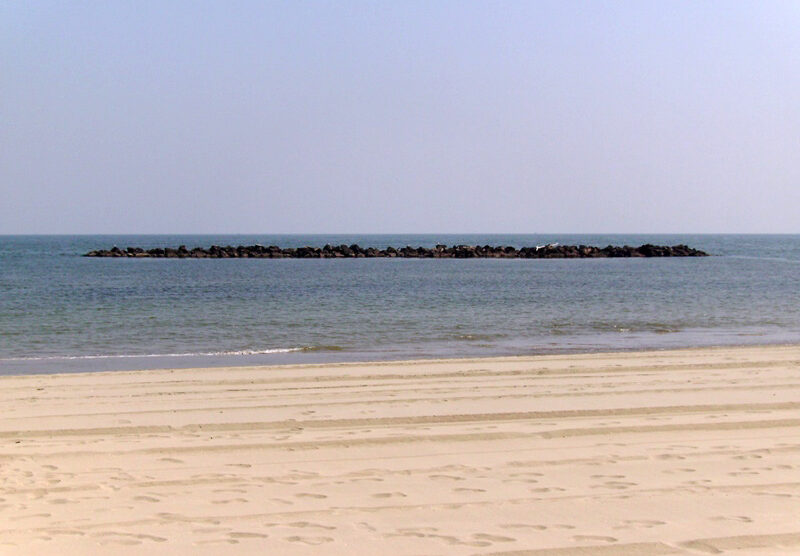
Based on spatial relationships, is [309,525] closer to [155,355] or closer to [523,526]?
[523,526]

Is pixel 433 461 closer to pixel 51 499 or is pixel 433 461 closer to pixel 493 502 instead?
pixel 493 502

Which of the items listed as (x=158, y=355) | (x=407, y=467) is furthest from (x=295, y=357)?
(x=407, y=467)

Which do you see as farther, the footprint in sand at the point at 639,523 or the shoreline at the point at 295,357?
the shoreline at the point at 295,357

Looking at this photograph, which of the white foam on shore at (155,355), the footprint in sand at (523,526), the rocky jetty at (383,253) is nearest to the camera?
the footprint in sand at (523,526)

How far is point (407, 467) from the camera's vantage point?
6.45m

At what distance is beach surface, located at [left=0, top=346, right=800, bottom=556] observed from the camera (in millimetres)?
4898

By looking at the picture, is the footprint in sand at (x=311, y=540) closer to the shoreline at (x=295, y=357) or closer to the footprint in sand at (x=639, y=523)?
the footprint in sand at (x=639, y=523)

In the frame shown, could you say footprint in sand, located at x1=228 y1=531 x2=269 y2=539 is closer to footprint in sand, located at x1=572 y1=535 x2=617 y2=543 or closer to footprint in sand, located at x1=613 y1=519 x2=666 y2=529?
footprint in sand, located at x1=572 y1=535 x2=617 y2=543

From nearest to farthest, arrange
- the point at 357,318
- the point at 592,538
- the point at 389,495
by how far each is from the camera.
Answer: the point at 592,538, the point at 389,495, the point at 357,318

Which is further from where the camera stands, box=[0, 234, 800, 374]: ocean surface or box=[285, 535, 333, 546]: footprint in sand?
box=[0, 234, 800, 374]: ocean surface

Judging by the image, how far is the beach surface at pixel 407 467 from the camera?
490 cm

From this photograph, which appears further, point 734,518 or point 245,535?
point 734,518

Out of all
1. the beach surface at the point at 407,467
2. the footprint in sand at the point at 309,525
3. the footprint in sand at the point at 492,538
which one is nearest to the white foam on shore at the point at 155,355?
the beach surface at the point at 407,467

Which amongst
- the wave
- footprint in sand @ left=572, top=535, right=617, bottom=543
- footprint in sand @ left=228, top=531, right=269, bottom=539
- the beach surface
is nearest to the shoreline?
the wave
